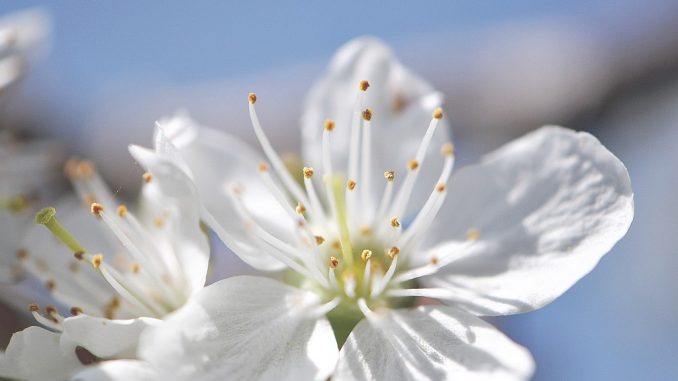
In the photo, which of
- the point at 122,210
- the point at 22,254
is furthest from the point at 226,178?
the point at 22,254

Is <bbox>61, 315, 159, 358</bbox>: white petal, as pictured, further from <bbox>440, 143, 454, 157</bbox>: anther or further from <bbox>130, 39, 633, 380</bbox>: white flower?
<bbox>440, 143, 454, 157</bbox>: anther

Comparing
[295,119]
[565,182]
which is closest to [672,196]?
[295,119]

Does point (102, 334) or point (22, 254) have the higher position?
point (22, 254)

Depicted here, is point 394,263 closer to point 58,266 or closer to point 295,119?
point 58,266

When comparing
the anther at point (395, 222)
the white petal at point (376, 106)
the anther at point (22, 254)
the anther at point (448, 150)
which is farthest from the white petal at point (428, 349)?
the anther at point (22, 254)

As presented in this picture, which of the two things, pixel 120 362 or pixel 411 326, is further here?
pixel 411 326

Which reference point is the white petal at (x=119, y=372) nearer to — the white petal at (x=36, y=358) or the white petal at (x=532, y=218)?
the white petal at (x=36, y=358)

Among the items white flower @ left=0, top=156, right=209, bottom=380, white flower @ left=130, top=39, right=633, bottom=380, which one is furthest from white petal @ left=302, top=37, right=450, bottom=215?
white flower @ left=0, top=156, right=209, bottom=380

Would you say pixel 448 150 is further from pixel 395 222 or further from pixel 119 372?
pixel 119 372
